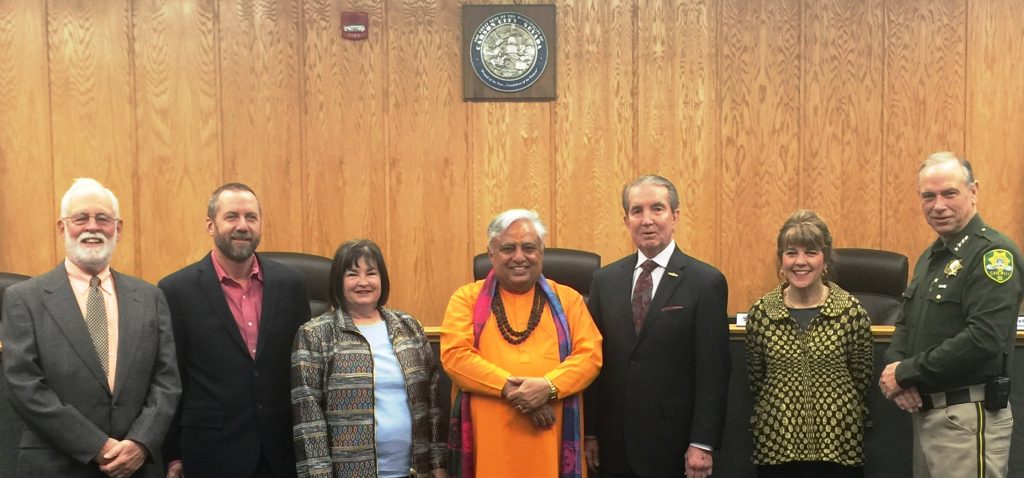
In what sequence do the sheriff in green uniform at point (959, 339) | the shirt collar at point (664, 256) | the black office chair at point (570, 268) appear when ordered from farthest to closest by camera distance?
the black office chair at point (570, 268) → the shirt collar at point (664, 256) → the sheriff in green uniform at point (959, 339)

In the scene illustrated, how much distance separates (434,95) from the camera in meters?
5.55

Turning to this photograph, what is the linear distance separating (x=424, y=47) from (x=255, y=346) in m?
2.81

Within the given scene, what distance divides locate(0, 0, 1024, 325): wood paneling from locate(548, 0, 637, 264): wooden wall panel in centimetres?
1

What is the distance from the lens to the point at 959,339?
293cm

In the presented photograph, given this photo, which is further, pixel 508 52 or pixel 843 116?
pixel 843 116

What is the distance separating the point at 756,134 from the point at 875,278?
1.29 metres

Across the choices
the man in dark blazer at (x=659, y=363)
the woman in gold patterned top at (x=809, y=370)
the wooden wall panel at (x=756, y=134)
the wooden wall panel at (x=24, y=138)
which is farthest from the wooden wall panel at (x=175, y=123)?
the woman in gold patterned top at (x=809, y=370)

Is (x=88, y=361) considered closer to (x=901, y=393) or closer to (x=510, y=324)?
(x=510, y=324)

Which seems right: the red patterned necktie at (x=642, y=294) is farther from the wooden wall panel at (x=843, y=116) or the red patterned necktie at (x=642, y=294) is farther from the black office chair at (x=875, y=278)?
the wooden wall panel at (x=843, y=116)

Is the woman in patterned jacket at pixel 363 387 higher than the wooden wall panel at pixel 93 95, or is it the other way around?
the wooden wall panel at pixel 93 95

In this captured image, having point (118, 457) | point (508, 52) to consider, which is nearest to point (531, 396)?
point (118, 457)

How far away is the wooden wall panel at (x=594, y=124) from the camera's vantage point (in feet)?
18.2

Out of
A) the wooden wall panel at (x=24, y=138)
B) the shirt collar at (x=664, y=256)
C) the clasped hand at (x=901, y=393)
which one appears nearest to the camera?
the clasped hand at (x=901, y=393)

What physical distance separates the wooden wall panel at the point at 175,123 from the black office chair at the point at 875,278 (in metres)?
3.47
